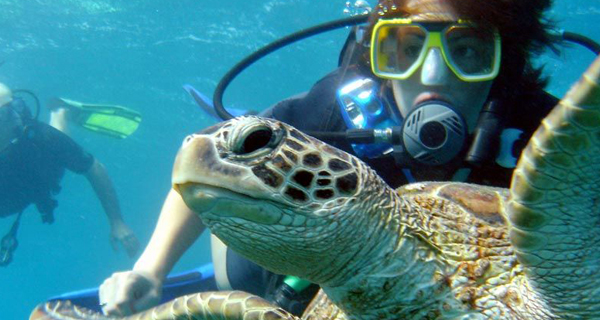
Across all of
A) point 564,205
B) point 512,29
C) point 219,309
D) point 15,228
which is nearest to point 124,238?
point 15,228

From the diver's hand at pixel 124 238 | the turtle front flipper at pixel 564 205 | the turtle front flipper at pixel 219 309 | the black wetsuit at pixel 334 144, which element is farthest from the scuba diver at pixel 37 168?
the turtle front flipper at pixel 564 205

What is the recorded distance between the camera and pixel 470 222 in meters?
1.34

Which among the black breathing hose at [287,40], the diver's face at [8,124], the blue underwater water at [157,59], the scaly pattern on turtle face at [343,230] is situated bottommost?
the blue underwater water at [157,59]

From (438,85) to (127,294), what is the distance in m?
1.63

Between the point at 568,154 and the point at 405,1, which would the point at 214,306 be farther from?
the point at 405,1

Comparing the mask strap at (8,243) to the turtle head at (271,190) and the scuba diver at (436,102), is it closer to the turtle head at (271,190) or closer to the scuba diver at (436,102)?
the scuba diver at (436,102)

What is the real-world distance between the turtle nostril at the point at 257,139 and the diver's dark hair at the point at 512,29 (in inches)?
53.5

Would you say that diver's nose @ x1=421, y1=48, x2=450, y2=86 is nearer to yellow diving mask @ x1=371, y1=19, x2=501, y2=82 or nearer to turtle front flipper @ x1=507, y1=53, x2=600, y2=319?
yellow diving mask @ x1=371, y1=19, x2=501, y2=82

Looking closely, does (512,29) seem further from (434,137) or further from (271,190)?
(271,190)

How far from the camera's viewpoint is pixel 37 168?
8.97 m

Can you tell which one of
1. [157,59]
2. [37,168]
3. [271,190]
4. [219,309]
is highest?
[271,190]

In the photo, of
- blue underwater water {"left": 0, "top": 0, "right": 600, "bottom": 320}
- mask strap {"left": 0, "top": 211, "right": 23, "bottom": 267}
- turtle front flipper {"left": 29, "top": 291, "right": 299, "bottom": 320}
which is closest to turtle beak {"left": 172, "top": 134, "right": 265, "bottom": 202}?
turtle front flipper {"left": 29, "top": 291, "right": 299, "bottom": 320}

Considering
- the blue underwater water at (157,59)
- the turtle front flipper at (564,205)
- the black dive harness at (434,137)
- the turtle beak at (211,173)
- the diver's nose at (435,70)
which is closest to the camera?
the turtle front flipper at (564,205)

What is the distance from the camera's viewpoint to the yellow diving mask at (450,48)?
2086mm
